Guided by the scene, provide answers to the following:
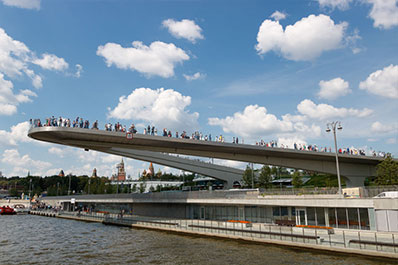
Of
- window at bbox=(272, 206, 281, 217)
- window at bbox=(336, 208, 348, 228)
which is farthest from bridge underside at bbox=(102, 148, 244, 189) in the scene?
window at bbox=(336, 208, 348, 228)

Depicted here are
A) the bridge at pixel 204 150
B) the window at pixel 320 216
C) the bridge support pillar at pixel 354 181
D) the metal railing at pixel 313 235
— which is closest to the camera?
the metal railing at pixel 313 235

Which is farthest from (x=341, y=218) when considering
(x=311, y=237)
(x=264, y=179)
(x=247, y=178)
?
(x=264, y=179)

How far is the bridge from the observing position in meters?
43.6

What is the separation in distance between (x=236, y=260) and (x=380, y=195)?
14412 millimetres

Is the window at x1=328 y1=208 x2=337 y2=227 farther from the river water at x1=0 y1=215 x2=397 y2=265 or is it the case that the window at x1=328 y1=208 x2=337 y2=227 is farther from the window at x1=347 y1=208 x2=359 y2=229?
the river water at x1=0 y1=215 x2=397 y2=265

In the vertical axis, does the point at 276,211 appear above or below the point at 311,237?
above

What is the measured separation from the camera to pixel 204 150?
5331 centimetres

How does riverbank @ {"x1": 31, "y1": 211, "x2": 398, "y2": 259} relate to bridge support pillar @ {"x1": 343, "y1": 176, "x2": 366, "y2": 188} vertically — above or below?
below

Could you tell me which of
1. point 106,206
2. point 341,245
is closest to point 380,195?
point 341,245

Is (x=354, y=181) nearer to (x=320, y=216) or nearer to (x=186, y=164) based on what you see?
(x=320, y=216)

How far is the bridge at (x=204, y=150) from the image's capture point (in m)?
43.6


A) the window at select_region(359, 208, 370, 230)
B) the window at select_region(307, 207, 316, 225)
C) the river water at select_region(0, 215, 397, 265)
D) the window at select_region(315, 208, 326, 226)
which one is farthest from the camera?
the window at select_region(307, 207, 316, 225)

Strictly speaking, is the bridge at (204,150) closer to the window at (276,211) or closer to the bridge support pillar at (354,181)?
the bridge support pillar at (354,181)

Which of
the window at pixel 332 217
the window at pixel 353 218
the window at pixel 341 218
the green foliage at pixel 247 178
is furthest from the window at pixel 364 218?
the green foliage at pixel 247 178
